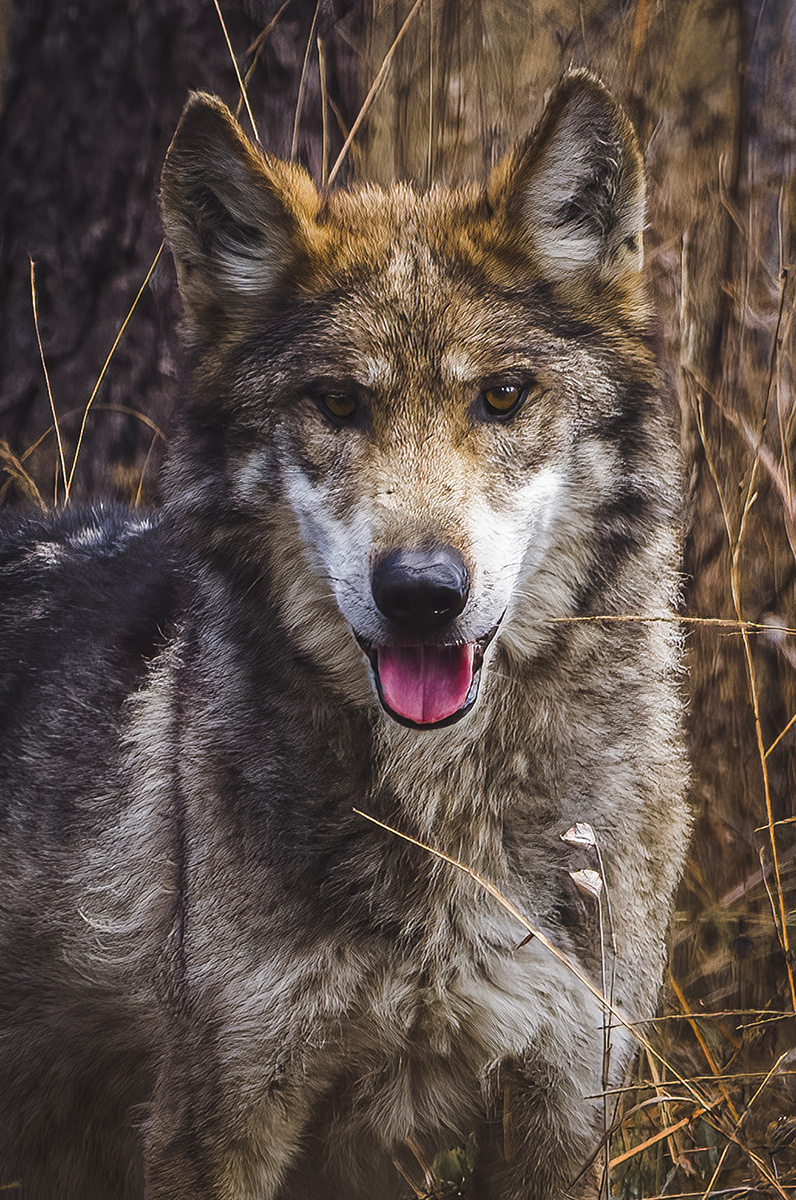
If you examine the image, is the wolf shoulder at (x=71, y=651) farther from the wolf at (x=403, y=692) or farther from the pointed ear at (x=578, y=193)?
the pointed ear at (x=578, y=193)

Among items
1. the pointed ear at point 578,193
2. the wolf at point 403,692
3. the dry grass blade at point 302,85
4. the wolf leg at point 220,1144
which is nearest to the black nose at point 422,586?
the wolf at point 403,692

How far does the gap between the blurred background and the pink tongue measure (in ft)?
4.48

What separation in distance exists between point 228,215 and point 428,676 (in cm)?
121

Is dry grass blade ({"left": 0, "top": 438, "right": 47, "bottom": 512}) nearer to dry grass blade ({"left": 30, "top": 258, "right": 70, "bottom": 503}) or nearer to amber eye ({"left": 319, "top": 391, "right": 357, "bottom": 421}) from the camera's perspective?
dry grass blade ({"left": 30, "top": 258, "right": 70, "bottom": 503})

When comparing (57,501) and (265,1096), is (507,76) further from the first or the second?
(265,1096)

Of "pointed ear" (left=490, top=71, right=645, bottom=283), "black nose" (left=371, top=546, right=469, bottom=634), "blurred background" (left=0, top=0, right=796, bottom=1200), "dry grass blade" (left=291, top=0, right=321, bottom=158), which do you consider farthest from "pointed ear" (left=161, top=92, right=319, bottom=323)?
"dry grass blade" (left=291, top=0, right=321, bottom=158)

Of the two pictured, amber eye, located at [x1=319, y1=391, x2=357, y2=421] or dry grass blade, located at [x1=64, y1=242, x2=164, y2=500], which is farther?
dry grass blade, located at [x1=64, y1=242, x2=164, y2=500]

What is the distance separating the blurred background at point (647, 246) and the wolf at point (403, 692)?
0.83 metres

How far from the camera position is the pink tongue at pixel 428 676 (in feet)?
7.27

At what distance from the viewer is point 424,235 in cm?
250

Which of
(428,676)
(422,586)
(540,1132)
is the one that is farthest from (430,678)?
(540,1132)

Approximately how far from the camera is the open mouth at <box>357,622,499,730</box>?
221 cm

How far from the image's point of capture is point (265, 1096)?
2355 millimetres

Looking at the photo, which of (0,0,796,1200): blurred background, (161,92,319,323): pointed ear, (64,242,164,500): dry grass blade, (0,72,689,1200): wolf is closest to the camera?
(0,72,689,1200): wolf
